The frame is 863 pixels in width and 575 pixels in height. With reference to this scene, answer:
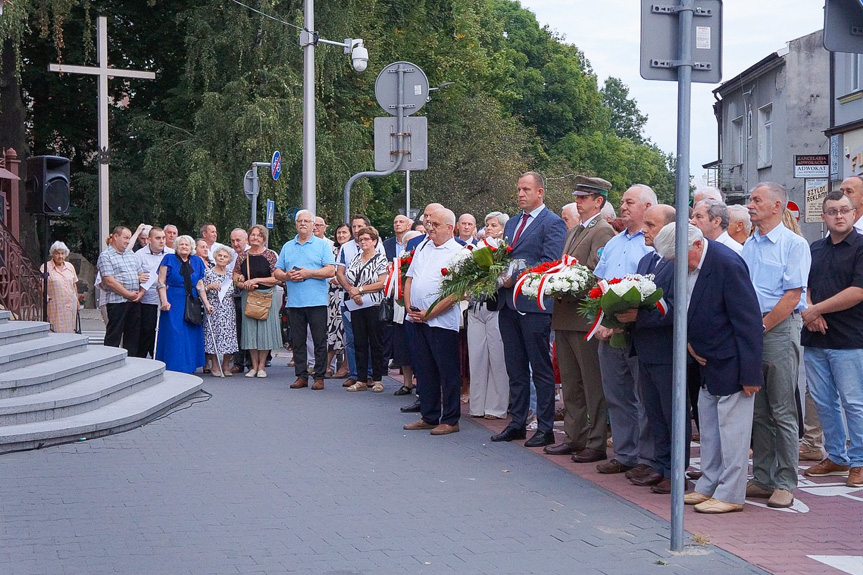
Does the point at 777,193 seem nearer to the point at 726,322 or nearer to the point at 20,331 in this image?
the point at 726,322

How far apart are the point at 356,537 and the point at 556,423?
5211mm

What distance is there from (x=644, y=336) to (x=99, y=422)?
5.19 m

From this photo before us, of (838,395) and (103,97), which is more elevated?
(103,97)

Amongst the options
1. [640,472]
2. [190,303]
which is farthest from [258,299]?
[640,472]

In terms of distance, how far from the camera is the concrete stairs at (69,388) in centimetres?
991

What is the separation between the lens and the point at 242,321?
50.4 ft

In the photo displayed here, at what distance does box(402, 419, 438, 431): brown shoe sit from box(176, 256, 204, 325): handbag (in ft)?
17.1

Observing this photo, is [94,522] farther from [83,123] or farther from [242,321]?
[83,123]

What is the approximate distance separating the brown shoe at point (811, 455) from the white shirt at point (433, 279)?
3.26 m

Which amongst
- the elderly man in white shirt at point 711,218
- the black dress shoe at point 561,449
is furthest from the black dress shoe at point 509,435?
the elderly man in white shirt at point 711,218

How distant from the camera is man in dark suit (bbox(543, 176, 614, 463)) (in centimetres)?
910

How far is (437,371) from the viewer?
35.5ft

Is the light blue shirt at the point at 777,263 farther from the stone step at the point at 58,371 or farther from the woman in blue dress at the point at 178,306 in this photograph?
the woman in blue dress at the point at 178,306

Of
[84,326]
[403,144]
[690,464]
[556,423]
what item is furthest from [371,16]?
[690,464]
